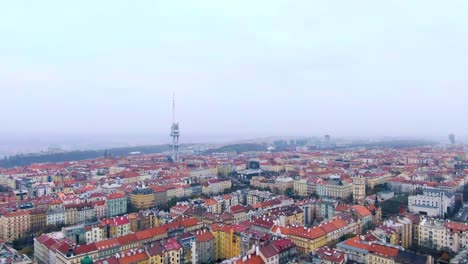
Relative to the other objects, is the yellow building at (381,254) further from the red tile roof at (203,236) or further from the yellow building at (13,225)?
the yellow building at (13,225)

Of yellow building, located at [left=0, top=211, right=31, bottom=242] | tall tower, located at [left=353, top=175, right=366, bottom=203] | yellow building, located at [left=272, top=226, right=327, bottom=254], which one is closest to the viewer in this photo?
yellow building, located at [left=272, top=226, right=327, bottom=254]

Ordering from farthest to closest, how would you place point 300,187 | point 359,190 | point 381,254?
point 300,187, point 359,190, point 381,254

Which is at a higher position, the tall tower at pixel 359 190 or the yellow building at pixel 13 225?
the tall tower at pixel 359 190

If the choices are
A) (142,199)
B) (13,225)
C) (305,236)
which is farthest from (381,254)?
(13,225)

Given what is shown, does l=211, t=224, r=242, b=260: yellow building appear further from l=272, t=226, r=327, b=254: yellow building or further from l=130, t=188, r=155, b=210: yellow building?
l=130, t=188, r=155, b=210: yellow building

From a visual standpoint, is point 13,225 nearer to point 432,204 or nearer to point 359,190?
point 359,190

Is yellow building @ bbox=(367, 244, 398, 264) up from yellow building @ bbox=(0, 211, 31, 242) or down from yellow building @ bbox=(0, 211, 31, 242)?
up

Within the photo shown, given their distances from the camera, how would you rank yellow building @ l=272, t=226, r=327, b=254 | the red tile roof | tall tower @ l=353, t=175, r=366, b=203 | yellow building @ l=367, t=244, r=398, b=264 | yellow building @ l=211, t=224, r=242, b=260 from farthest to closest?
tall tower @ l=353, t=175, r=366, b=203 < yellow building @ l=211, t=224, r=242, b=260 < the red tile roof < yellow building @ l=272, t=226, r=327, b=254 < yellow building @ l=367, t=244, r=398, b=264

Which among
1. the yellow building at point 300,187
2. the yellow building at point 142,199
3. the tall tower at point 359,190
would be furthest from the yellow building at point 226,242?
the yellow building at point 300,187

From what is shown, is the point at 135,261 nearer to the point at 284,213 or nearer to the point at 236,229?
the point at 236,229

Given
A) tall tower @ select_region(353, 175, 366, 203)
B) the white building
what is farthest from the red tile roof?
tall tower @ select_region(353, 175, 366, 203)

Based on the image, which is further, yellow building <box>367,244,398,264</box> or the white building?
the white building

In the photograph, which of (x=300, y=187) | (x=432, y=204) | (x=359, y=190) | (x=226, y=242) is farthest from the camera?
(x=300, y=187)
